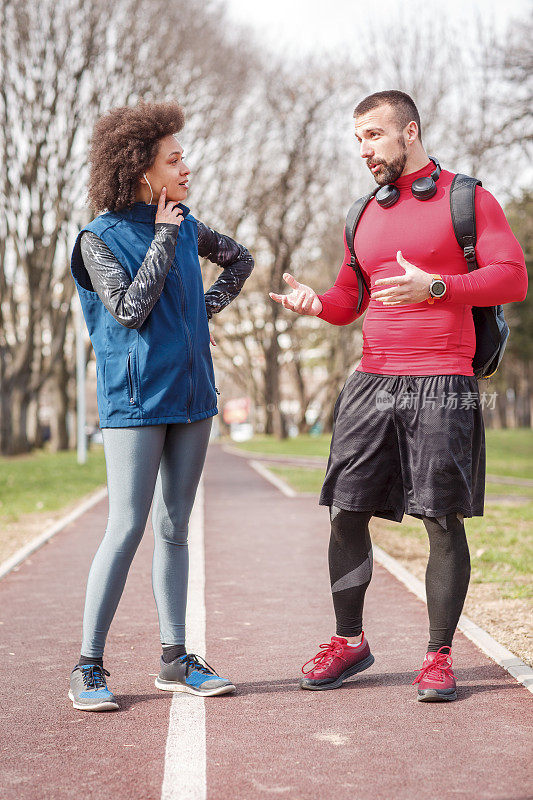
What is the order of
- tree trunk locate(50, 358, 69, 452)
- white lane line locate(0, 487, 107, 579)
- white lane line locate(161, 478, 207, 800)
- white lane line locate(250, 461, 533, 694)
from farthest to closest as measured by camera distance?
tree trunk locate(50, 358, 69, 452)
white lane line locate(0, 487, 107, 579)
white lane line locate(250, 461, 533, 694)
white lane line locate(161, 478, 207, 800)

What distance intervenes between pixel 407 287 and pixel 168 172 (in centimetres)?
109

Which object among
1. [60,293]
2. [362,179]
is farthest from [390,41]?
[60,293]

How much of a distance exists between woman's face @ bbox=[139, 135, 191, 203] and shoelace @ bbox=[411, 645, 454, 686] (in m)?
2.14

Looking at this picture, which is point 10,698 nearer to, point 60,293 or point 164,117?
point 164,117

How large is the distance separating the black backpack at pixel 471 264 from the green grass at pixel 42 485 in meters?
7.06

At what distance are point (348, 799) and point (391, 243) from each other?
85.0 inches

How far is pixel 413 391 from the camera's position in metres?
3.87

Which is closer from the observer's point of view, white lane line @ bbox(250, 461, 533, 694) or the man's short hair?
the man's short hair

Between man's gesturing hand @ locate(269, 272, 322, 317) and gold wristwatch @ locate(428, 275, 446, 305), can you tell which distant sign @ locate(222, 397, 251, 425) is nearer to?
man's gesturing hand @ locate(269, 272, 322, 317)

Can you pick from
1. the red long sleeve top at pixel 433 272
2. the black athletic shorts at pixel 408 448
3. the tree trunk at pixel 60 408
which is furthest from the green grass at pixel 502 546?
the tree trunk at pixel 60 408

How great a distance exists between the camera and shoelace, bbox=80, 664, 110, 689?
3.74 metres

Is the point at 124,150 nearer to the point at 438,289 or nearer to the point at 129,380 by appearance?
the point at 129,380

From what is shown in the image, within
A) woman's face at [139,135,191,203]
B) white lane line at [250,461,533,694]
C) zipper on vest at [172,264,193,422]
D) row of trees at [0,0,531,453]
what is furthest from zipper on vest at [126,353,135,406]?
row of trees at [0,0,531,453]

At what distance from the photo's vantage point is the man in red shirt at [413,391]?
3764 mm
